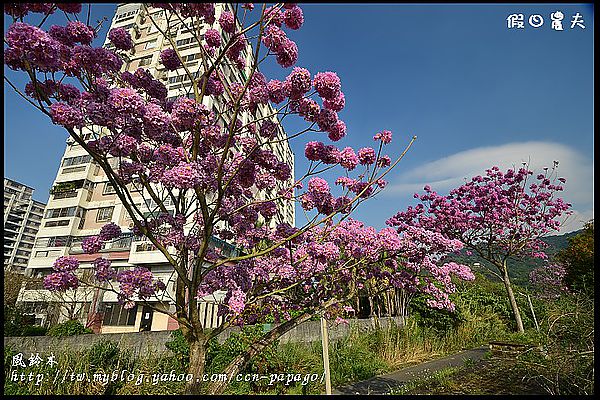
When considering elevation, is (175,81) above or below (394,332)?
above

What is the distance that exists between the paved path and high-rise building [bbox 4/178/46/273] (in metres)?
97.5

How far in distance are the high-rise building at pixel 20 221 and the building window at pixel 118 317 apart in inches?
3028

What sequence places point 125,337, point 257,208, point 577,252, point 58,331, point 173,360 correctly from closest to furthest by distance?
point 257,208, point 173,360, point 125,337, point 58,331, point 577,252

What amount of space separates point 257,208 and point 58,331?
13.5 metres

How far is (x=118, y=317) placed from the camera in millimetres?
20609

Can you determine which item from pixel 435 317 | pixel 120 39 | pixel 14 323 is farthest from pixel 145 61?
pixel 435 317

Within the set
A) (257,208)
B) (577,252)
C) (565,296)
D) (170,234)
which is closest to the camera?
Result: (170,234)

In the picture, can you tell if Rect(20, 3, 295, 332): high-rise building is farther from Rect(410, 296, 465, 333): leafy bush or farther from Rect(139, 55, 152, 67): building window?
Rect(410, 296, 465, 333): leafy bush

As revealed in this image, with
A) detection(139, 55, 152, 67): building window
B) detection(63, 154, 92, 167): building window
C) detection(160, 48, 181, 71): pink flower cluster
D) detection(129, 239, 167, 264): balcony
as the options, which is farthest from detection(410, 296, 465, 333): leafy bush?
detection(63, 154, 92, 167): building window

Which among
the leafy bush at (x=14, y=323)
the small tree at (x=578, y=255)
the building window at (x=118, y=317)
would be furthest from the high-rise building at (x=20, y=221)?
the small tree at (x=578, y=255)

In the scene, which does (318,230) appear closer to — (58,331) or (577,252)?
(58,331)

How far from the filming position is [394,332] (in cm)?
832

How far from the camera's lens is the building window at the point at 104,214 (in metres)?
24.2
